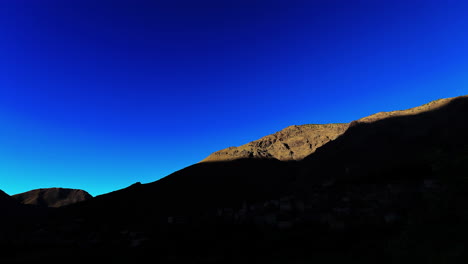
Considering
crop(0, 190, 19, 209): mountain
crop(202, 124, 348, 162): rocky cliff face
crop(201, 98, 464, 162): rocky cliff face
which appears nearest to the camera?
crop(0, 190, 19, 209): mountain

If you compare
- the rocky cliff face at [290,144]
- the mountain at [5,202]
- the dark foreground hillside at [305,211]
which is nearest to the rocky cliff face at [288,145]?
the rocky cliff face at [290,144]

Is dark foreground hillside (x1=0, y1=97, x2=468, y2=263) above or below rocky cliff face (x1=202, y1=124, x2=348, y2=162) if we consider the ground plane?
below

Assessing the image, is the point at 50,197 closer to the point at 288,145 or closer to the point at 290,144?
the point at 288,145

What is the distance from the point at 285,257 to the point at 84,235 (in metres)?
52.9

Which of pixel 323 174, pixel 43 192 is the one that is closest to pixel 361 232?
pixel 323 174

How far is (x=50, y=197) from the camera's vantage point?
166 m

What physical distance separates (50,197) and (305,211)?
18552 centimetres

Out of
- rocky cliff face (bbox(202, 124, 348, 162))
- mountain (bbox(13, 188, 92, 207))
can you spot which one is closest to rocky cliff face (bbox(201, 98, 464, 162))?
rocky cliff face (bbox(202, 124, 348, 162))

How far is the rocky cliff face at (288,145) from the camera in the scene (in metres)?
127

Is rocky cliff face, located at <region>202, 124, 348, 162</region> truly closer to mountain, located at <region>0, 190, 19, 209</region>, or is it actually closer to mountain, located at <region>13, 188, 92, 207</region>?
mountain, located at <region>0, 190, 19, 209</region>

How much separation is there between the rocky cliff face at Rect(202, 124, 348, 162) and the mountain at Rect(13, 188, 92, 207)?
121m

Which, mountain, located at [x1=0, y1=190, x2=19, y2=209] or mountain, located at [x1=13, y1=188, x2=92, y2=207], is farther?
mountain, located at [x1=13, y1=188, x2=92, y2=207]

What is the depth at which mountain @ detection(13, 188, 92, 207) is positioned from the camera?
157975 millimetres

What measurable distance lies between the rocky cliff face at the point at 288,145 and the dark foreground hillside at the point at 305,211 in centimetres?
1186
